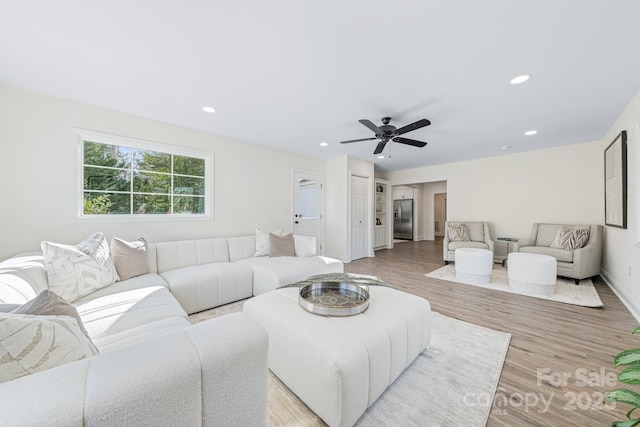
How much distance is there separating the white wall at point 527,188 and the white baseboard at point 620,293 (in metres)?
1.03

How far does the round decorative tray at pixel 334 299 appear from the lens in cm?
153

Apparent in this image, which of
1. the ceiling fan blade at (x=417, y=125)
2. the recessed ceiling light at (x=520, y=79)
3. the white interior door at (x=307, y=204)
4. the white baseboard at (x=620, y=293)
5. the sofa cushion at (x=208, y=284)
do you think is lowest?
the white baseboard at (x=620, y=293)

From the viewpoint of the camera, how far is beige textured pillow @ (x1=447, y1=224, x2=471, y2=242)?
16.4 ft

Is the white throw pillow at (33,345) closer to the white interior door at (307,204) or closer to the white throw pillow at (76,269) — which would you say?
the white throw pillow at (76,269)

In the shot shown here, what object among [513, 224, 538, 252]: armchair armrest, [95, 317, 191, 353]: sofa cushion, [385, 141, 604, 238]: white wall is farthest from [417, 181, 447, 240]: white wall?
[95, 317, 191, 353]: sofa cushion

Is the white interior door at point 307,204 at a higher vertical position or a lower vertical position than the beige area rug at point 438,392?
higher

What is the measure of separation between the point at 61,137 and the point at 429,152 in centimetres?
573

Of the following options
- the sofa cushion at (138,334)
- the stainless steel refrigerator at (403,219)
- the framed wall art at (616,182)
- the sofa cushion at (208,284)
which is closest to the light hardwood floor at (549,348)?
the framed wall art at (616,182)

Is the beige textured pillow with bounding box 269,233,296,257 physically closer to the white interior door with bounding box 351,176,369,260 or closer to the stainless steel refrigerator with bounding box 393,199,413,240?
the white interior door with bounding box 351,176,369,260

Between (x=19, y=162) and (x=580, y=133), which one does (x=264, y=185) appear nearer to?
(x=19, y=162)

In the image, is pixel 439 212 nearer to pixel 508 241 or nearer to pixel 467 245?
pixel 508 241

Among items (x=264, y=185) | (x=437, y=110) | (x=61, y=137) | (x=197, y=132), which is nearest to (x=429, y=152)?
(x=437, y=110)

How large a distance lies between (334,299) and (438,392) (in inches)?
33.1

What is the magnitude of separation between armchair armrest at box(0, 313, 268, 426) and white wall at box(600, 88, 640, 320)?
3.86 meters
